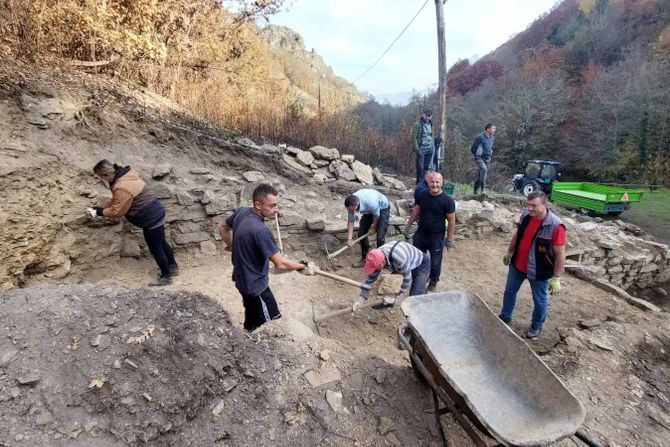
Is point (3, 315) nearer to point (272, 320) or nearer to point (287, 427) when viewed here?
point (272, 320)

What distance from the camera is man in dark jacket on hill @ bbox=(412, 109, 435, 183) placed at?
7430mm

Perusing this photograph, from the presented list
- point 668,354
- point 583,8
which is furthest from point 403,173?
point 583,8

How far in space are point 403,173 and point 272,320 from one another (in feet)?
24.6

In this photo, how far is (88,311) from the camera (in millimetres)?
2512

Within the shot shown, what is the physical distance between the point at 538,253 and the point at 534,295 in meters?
0.58

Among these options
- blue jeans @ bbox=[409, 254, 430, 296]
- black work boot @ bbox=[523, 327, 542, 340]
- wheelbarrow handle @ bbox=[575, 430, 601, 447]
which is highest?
blue jeans @ bbox=[409, 254, 430, 296]

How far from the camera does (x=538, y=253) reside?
3707 millimetres

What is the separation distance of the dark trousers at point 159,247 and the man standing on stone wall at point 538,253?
410 cm

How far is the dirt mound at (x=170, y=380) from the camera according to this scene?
2.06 metres

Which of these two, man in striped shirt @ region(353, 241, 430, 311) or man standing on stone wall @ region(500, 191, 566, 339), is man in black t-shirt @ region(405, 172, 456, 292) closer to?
man in striped shirt @ region(353, 241, 430, 311)

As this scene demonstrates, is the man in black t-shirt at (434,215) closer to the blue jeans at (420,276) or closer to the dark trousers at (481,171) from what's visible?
the blue jeans at (420,276)

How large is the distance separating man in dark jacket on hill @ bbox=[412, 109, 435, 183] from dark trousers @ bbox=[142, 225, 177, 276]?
17.1 feet

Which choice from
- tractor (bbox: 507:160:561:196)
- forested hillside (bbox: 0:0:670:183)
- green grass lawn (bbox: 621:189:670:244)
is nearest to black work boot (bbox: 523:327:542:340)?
forested hillside (bbox: 0:0:670:183)

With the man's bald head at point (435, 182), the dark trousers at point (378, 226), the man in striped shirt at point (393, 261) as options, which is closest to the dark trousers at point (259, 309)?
the man in striped shirt at point (393, 261)
